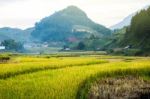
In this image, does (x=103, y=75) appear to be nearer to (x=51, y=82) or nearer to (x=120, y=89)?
(x=120, y=89)

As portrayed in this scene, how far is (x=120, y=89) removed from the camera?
11.5 meters

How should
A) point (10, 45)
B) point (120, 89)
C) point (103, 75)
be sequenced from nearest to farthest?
point (120, 89)
point (103, 75)
point (10, 45)

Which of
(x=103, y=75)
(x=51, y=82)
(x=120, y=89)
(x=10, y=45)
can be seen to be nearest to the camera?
(x=120, y=89)

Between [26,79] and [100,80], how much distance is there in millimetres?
2549

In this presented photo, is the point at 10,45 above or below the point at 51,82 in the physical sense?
above

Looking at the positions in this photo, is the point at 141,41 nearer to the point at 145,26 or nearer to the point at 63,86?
the point at 145,26

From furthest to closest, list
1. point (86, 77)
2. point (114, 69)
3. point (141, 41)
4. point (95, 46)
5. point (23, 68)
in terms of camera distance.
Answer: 1. point (95, 46)
2. point (141, 41)
3. point (23, 68)
4. point (114, 69)
5. point (86, 77)

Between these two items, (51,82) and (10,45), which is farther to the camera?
(10,45)

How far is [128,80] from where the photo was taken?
12867mm

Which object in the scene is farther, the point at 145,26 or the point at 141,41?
the point at 145,26

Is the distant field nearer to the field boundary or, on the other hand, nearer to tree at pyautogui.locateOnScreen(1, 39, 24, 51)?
the field boundary

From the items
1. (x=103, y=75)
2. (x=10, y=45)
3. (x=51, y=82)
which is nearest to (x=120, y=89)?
(x=103, y=75)

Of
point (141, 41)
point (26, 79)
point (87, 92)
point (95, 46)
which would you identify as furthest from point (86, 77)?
point (95, 46)

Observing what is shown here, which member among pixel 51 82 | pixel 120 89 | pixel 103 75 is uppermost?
pixel 103 75
